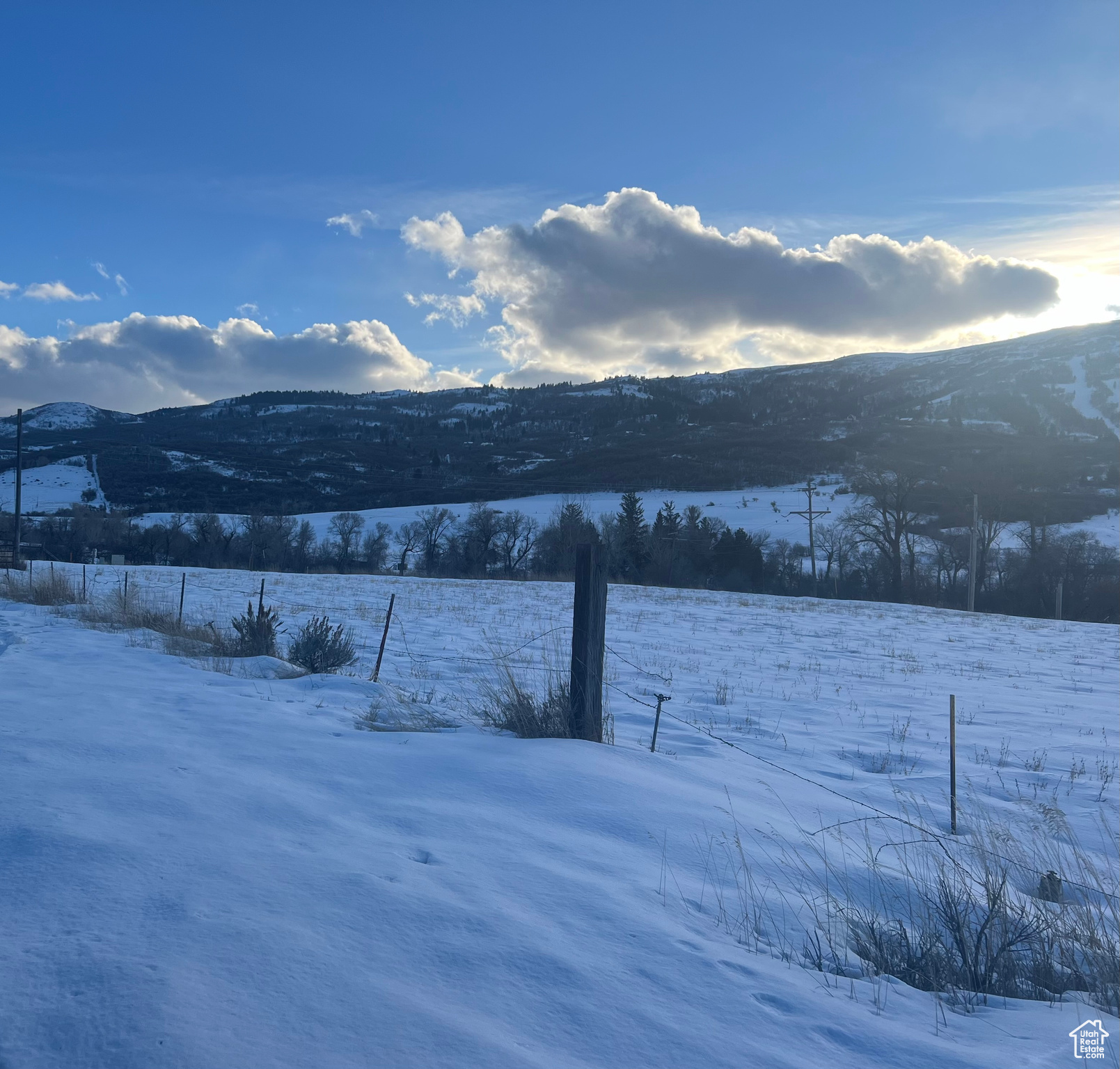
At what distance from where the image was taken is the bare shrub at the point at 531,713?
6223 millimetres

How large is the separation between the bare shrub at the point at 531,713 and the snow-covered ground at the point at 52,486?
276 ft

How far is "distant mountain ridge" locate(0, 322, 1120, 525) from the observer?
96312 millimetres

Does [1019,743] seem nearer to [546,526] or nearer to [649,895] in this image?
[649,895]

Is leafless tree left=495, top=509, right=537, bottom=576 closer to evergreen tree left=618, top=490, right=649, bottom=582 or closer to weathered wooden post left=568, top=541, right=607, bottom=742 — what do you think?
evergreen tree left=618, top=490, right=649, bottom=582

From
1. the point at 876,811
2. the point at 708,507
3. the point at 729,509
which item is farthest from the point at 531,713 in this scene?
the point at 729,509

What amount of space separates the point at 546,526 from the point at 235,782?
66631 mm

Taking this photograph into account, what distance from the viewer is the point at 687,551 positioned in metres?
61.4

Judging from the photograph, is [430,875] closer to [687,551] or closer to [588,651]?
[588,651]

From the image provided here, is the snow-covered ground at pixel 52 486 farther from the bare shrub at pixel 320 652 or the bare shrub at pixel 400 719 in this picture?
the bare shrub at pixel 400 719

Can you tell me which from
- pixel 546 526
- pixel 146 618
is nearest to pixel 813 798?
pixel 146 618

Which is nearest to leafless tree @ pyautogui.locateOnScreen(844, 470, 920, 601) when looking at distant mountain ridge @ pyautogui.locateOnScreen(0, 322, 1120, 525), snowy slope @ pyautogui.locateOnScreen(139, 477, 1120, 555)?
snowy slope @ pyautogui.locateOnScreen(139, 477, 1120, 555)

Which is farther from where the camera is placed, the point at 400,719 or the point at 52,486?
the point at 52,486

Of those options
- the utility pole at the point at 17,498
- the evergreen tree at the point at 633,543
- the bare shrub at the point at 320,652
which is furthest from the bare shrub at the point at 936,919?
the evergreen tree at the point at 633,543

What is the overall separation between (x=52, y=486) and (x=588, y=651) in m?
112
